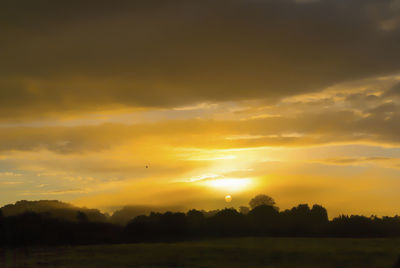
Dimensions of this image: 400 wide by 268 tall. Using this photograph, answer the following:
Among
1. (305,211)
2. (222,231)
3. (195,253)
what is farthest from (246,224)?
(195,253)

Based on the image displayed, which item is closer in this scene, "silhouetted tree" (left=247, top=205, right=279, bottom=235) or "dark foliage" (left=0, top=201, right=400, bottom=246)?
"dark foliage" (left=0, top=201, right=400, bottom=246)

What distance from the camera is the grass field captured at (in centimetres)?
5400

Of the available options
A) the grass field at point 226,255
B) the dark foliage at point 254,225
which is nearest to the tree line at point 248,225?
the dark foliage at point 254,225

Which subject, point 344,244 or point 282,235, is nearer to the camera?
point 344,244

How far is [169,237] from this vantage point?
279 ft

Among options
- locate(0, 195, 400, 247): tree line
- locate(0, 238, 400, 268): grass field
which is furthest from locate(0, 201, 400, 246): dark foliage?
locate(0, 238, 400, 268): grass field

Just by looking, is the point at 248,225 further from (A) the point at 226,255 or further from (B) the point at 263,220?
(A) the point at 226,255

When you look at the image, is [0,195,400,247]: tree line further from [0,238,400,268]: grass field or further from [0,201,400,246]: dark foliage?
[0,238,400,268]: grass field

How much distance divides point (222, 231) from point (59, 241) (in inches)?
1169

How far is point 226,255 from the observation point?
2391 inches

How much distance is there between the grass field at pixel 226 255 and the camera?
5400 cm

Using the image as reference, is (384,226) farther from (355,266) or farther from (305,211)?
(355,266)

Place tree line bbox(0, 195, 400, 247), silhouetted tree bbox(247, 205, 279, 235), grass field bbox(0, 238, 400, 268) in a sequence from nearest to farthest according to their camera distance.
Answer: grass field bbox(0, 238, 400, 268) → tree line bbox(0, 195, 400, 247) → silhouetted tree bbox(247, 205, 279, 235)

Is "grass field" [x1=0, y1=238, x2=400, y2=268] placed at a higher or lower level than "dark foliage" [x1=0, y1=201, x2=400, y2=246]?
lower
